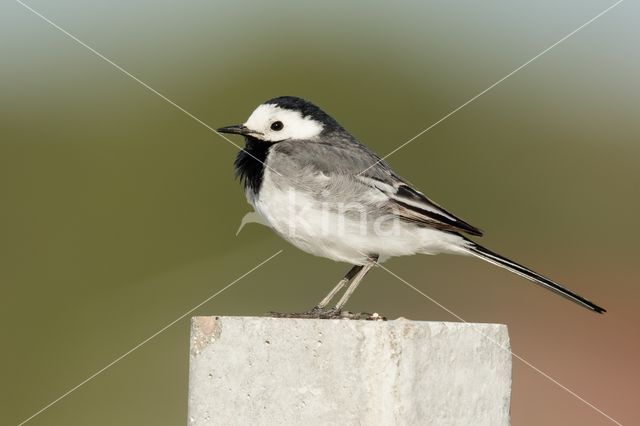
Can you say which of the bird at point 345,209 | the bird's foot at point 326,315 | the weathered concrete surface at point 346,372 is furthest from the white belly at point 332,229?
the weathered concrete surface at point 346,372

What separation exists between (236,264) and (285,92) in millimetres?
3122

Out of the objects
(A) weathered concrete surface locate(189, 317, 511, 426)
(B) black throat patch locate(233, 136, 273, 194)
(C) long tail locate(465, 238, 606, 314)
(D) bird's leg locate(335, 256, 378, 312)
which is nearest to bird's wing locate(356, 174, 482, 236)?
(C) long tail locate(465, 238, 606, 314)

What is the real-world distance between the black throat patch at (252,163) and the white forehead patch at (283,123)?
0.25 ft

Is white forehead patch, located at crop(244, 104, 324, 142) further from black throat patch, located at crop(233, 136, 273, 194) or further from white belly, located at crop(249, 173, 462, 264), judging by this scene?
white belly, located at crop(249, 173, 462, 264)

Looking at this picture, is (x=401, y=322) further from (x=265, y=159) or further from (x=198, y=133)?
(x=198, y=133)

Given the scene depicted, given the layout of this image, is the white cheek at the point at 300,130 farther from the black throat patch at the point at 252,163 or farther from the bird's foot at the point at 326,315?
the bird's foot at the point at 326,315

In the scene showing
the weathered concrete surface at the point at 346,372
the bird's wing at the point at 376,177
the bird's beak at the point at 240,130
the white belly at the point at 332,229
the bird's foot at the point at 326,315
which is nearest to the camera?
the weathered concrete surface at the point at 346,372

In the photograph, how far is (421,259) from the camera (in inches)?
569

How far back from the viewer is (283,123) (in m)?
6.27

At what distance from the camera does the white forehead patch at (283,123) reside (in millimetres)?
6230

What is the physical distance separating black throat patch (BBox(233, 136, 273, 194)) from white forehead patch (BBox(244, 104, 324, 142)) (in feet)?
0.25

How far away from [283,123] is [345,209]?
90 cm

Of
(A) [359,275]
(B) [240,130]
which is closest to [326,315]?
(A) [359,275]

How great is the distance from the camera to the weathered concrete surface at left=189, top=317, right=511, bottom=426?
3600 millimetres
